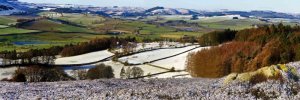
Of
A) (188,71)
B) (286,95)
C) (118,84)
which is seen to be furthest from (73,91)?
(188,71)

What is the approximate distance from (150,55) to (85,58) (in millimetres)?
20655

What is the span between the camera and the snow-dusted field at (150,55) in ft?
468

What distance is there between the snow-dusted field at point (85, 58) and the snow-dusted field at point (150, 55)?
8.76 m

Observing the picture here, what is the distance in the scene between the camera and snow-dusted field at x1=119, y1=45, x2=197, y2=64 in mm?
142625

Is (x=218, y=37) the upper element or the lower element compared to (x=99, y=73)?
lower

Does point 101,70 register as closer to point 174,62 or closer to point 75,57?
point 174,62

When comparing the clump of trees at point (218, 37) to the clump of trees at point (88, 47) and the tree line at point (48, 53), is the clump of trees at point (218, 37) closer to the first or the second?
the tree line at point (48, 53)

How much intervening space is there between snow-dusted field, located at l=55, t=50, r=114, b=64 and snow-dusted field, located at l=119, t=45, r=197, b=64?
345 inches

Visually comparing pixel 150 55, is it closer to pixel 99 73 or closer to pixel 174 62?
pixel 174 62

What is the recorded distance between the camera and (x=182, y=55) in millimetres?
147500

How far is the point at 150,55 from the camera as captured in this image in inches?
5950

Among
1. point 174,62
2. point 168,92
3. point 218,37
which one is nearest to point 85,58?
point 174,62

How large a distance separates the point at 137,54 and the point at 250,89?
110 metres

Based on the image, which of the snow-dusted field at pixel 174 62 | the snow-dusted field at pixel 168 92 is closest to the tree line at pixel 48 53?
the snow-dusted field at pixel 174 62
